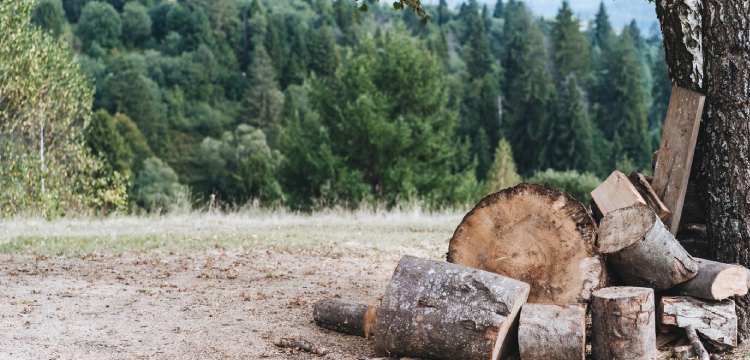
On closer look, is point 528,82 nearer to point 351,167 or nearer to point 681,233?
point 351,167

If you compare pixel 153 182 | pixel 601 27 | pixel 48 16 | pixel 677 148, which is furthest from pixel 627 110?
pixel 677 148

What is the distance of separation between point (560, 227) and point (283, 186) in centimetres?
2639

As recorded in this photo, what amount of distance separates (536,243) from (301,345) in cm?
187

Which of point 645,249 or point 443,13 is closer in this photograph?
point 645,249

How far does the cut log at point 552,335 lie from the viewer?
16.9 feet

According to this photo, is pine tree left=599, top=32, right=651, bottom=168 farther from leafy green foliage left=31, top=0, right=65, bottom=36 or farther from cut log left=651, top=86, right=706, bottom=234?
cut log left=651, top=86, right=706, bottom=234

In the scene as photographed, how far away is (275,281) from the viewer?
8.09 metres

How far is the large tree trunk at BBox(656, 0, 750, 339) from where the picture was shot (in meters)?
5.73

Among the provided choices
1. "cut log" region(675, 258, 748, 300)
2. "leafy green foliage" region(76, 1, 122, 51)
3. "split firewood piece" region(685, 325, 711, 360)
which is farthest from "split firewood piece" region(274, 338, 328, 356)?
"leafy green foliage" region(76, 1, 122, 51)

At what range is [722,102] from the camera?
19.1 ft

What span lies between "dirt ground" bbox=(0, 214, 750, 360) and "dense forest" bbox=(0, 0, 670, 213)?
468 centimetres

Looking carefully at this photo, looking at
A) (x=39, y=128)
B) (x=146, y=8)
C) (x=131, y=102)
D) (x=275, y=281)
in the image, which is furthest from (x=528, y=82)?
(x=275, y=281)

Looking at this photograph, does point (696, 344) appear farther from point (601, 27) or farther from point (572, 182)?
point (601, 27)

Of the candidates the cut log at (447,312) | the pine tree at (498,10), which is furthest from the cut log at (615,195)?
the pine tree at (498,10)
